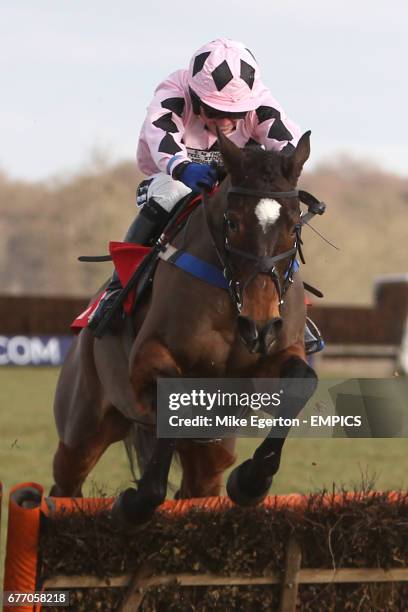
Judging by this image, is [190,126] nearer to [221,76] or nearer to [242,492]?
[221,76]

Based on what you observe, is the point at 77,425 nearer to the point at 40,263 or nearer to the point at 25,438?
the point at 25,438

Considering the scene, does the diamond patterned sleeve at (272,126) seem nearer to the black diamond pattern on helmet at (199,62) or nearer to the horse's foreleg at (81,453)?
the black diamond pattern on helmet at (199,62)

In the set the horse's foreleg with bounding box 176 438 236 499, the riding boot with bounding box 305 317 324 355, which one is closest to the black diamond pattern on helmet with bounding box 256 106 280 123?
the riding boot with bounding box 305 317 324 355

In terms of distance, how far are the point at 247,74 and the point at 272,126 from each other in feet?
0.89

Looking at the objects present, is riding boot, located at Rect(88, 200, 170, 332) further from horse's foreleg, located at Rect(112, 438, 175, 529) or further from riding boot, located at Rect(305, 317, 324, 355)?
horse's foreleg, located at Rect(112, 438, 175, 529)

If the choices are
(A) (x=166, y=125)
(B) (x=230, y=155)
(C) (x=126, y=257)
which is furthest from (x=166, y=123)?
(B) (x=230, y=155)

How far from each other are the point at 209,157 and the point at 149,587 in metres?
2.19

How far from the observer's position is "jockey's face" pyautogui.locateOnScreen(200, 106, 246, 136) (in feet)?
15.9

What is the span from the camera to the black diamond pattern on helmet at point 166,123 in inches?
190

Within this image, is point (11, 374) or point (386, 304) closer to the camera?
point (11, 374)

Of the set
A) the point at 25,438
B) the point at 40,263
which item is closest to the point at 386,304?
the point at 25,438

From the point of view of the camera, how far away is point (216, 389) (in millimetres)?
4105

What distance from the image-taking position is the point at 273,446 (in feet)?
13.5

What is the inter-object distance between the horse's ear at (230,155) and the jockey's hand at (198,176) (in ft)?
1.55
